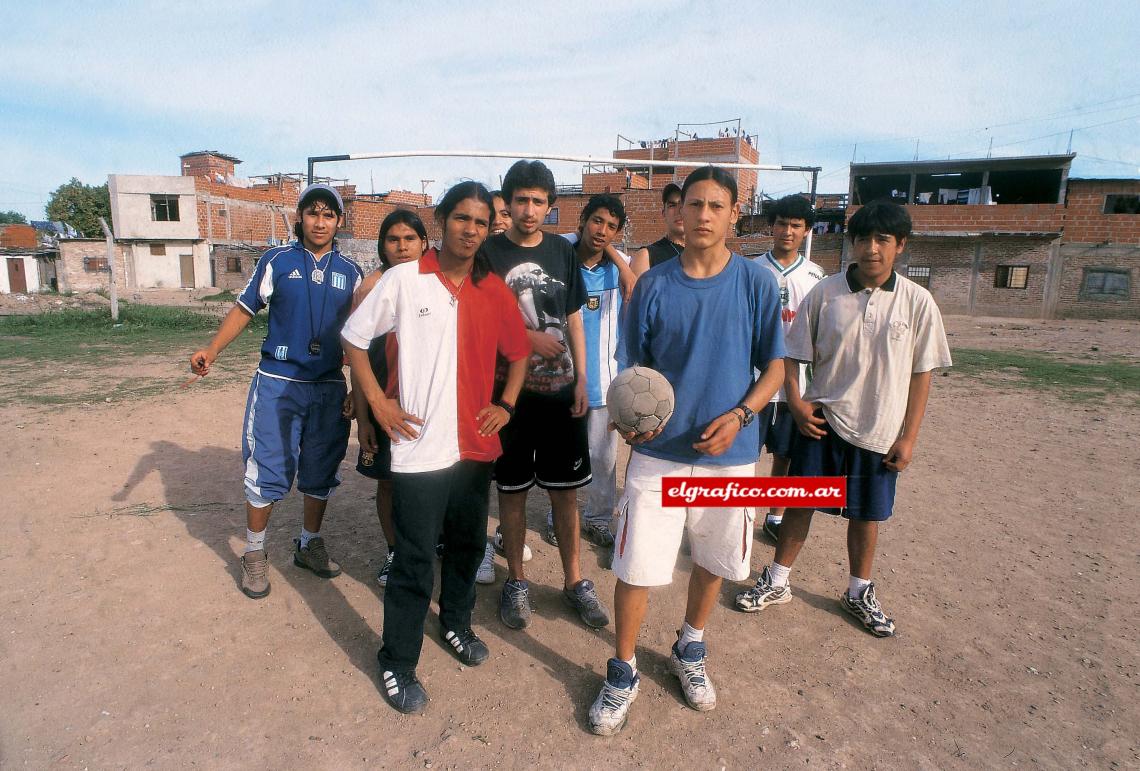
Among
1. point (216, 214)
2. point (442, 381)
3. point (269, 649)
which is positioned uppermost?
point (216, 214)

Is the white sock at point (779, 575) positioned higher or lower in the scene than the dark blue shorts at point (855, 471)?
lower

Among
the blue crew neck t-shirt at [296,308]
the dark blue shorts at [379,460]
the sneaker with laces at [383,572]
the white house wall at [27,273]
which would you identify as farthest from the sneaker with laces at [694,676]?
the white house wall at [27,273]

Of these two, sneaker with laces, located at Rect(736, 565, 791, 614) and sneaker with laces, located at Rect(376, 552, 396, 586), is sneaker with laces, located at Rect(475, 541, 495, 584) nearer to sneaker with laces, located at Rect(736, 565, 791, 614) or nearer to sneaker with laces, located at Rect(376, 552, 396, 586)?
sneaker with laces, located at Rect(376, 552, 396, 586)

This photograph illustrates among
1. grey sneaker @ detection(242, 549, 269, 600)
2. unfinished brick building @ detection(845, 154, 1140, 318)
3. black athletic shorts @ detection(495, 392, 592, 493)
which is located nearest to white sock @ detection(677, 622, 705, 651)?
black athletic shorts @ detection(495, 392, 592, 493)

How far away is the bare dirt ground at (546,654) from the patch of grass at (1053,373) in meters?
5.50

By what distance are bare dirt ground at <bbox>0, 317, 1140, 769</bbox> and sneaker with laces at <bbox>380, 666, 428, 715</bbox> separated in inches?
1.9

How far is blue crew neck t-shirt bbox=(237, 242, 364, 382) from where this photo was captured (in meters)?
3.40

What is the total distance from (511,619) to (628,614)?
2.86 ft

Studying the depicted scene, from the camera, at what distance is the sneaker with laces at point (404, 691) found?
2525mm

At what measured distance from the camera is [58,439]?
6152 millimetres

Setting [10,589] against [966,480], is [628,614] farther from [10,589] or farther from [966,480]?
[966,480]

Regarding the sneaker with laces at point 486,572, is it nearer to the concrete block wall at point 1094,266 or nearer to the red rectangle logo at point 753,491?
the red rectangle logo at point 753,491

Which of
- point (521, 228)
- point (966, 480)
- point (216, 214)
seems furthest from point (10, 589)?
point (216, 214)

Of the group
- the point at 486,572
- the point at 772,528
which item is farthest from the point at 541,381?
the point at 772,528
